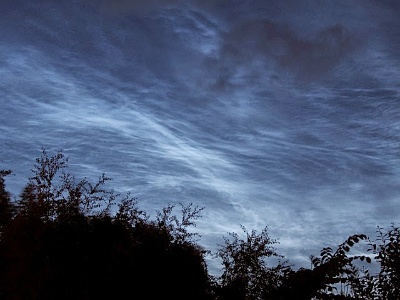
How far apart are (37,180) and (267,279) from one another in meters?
20.2

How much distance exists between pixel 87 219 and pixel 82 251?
123 inches

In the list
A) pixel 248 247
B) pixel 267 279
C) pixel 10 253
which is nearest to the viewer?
pixel 10 253

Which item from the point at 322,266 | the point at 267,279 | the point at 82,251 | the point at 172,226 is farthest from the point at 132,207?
the point at 322,266

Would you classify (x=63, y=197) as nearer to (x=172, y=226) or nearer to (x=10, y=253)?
(x=10, y=253)

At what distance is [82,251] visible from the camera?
2361 cm

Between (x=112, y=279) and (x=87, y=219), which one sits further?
(x=87, y=219)

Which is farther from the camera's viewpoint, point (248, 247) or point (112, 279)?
point (248, 247)

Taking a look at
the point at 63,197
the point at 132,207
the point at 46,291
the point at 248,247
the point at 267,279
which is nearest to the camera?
the point at 46,291

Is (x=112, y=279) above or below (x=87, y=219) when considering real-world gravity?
below

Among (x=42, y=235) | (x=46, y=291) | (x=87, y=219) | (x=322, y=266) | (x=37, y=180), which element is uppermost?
(x=37, y=180)

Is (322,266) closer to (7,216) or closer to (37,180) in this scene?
(37,180)

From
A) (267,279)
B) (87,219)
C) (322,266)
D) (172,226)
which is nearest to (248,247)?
(267,279)

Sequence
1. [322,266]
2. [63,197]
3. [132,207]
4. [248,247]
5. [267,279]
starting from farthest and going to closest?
[248,247], [267,279], [132,207], [63,197], [322,266]

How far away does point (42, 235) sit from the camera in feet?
74.8
